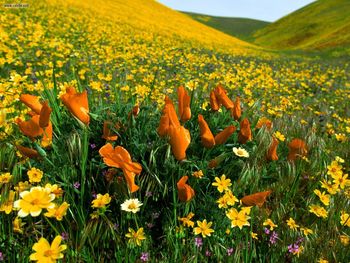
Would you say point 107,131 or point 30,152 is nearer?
point 30,152

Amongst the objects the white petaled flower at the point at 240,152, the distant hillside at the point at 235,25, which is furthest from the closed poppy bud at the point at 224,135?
the distant hillside at the point at 235,25

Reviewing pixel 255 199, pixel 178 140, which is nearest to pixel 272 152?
pixel 255 199

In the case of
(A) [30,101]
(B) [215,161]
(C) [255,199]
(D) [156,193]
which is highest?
(A) [30,101]

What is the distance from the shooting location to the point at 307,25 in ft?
225

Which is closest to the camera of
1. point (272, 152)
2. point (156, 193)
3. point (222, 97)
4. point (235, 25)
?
point (156, 193)

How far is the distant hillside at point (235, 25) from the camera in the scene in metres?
98.7

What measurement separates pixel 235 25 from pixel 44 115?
371 ft

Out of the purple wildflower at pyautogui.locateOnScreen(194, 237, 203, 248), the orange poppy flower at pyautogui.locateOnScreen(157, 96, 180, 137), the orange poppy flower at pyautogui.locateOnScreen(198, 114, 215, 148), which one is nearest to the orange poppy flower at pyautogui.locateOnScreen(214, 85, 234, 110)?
the orange poppy flower at pyautogui.locateOnScreen(198, 114, 215, 148)

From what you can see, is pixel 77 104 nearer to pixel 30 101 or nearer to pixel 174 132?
pixel 30 101

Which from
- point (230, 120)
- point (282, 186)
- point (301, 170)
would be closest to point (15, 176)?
point (230, 120)

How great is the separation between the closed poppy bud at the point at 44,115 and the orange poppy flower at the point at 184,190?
903mm

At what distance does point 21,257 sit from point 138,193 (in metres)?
0.82

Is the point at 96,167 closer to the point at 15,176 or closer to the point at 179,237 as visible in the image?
the point at 15,176

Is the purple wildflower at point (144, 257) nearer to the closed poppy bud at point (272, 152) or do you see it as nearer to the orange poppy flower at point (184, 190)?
Result: the orange poppy flower at point (184, 190)
